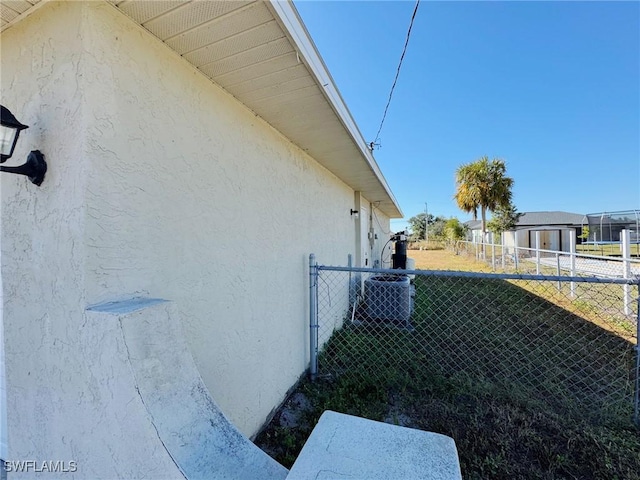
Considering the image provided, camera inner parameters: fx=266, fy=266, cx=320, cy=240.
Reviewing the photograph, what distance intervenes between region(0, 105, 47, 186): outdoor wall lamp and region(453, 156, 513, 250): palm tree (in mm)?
20939

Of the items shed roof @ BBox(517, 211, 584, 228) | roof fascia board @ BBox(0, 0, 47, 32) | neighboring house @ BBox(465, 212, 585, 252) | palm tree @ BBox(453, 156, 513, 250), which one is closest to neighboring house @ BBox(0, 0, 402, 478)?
roof fascia board @ BBox(0, 0, 47, 32)

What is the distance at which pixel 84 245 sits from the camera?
43.2 inches

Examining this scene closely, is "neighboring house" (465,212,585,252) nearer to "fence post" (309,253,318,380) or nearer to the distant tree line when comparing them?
the distant tree line

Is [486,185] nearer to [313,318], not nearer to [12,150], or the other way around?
[313,318]

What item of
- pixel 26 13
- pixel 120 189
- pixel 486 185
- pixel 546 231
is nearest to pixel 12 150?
pixel 120 189

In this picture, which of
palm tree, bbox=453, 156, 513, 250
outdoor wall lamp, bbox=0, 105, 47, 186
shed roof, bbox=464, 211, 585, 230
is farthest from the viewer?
shed roof, bbox=464, 211, 585, 230

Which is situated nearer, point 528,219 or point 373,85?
point 373,85

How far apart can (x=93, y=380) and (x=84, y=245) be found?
55 cm

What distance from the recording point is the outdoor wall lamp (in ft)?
3.57

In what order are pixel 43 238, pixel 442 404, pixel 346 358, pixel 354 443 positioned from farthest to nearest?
1. pixel 346 358
2. pixel 442 404
3. pixel 43 238
4. pixel 354 443

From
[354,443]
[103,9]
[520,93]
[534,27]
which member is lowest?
[354,443]

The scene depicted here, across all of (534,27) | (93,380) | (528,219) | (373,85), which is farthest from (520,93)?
(528,219)

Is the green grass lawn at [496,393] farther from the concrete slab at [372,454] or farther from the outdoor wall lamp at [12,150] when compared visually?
the outdoor wall lamp at [12,150]

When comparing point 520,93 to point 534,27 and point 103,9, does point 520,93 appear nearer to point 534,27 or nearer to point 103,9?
point 534,27
